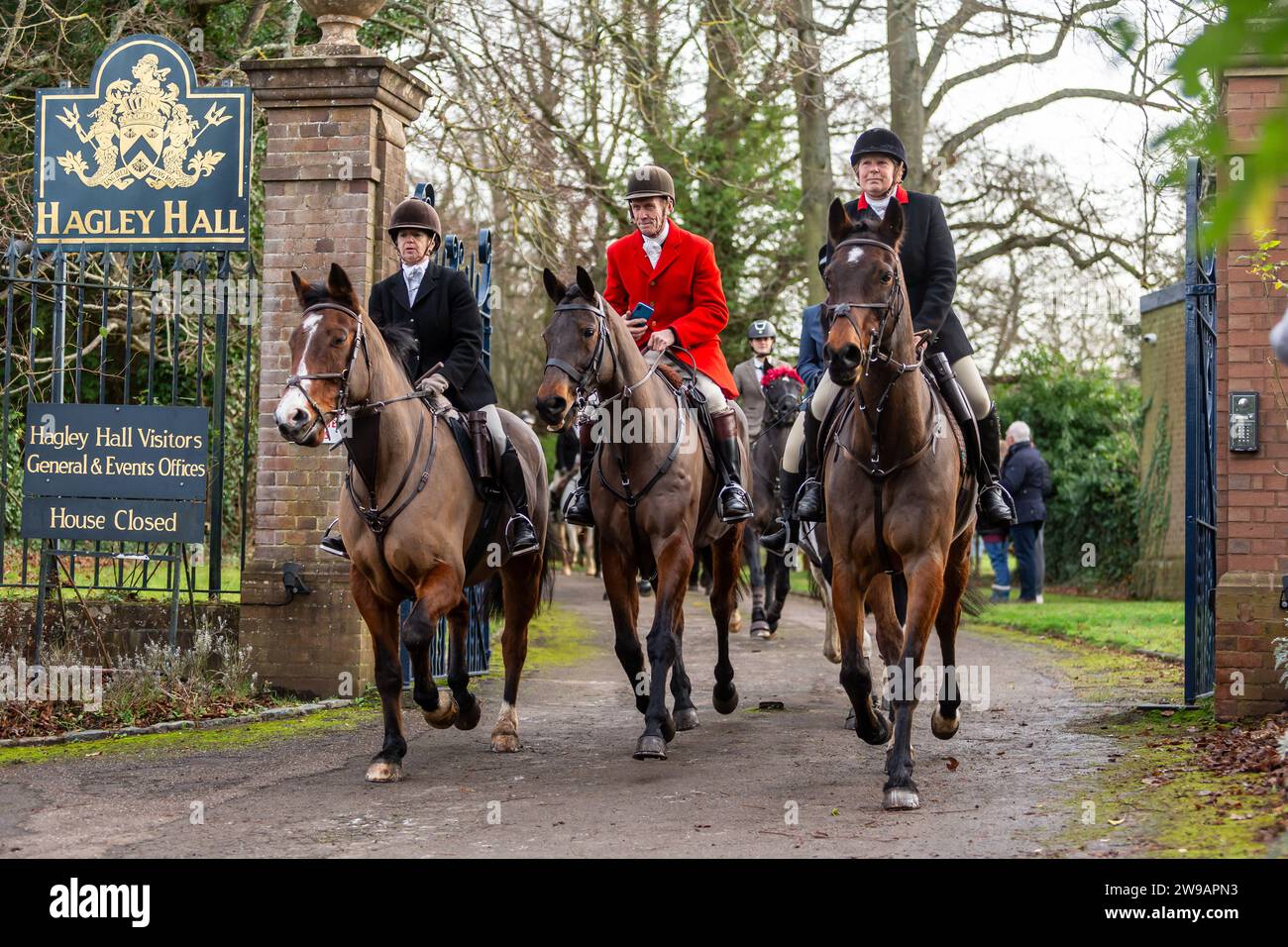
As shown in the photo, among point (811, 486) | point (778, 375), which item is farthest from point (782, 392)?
point (811, 486)

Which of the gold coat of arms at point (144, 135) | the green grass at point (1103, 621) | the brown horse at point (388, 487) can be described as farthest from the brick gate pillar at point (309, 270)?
the green grass at point (1103, 621)

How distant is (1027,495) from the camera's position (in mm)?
19531

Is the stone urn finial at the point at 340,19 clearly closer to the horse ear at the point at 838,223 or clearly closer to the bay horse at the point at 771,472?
the horse ear at the point at 838,223

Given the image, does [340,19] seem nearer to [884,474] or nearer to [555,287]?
[555,287]

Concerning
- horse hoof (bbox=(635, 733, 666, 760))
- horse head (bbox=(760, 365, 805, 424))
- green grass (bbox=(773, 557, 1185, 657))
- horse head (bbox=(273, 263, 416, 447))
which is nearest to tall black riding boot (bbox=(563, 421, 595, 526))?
horse hoof (bbox=(635, 733, 666, 760))

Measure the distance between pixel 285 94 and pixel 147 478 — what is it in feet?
9.85

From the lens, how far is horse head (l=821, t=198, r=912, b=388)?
20.2 feet

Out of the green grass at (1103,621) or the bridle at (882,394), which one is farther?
the green grass at (1103,621)

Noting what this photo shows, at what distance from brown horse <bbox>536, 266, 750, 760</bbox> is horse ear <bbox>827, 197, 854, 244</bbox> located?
4.89 ft

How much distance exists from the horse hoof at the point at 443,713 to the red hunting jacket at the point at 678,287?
264cm

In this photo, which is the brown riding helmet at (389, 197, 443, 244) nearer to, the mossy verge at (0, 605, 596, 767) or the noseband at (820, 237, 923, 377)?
the noseband at (820, 237, 923, 377)

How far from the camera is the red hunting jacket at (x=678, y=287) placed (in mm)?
8992

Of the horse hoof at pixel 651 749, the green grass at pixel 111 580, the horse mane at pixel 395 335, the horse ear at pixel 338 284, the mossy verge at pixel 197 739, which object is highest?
the horse ear at pixel 338 284

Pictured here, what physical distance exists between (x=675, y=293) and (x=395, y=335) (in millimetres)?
2067
